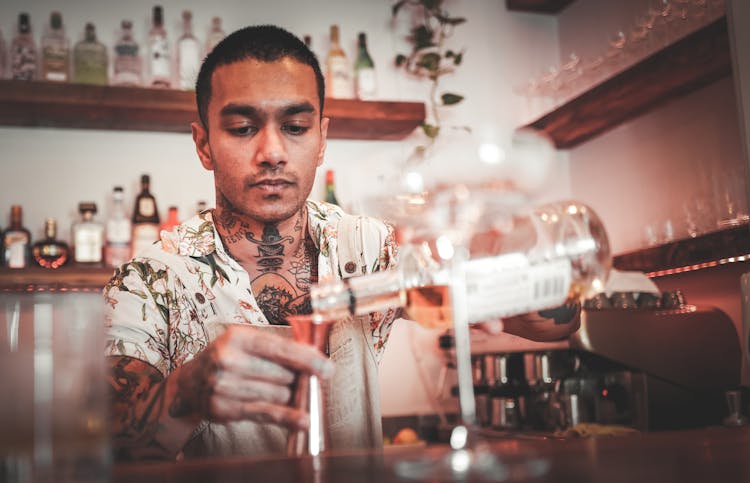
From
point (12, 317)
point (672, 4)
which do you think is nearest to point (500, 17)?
point (672, 4)

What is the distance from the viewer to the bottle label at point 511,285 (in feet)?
2.40

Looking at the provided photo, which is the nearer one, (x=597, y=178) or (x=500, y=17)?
(x=597, y=178)

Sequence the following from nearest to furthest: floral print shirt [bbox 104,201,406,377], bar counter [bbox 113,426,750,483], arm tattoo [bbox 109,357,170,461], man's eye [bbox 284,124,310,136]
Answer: bar counter [bbox 113,426,750,483] < arm tattoo [bbox 109,357,170,461] < floral print shirt [bbox 104,201,406,377] < man's eye [bbox 284,124,310,136]

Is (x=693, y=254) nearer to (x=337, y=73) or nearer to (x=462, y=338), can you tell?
(x=337, y=73)

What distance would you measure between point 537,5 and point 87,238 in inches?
85.8

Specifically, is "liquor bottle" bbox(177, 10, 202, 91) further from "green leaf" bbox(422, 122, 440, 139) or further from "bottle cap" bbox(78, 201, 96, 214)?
"green leaf" bbox(422, 122, 440, 139)

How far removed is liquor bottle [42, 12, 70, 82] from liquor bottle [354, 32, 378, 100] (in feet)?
3.51

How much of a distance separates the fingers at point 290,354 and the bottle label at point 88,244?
1970mm

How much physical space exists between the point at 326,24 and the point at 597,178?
51.4 inches

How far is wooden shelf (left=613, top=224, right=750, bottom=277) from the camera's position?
187 centimetres

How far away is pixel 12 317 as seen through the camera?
1.75 ft

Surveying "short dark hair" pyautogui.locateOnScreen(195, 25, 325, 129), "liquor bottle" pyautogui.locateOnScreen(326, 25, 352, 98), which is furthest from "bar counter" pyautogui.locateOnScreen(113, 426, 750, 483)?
"liquor bottle" pyautogui.locateOnScreen(326, 25, 352, 98)

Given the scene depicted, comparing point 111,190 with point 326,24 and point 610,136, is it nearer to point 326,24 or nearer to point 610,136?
point 326,24

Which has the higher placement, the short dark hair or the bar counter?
the short dark hair
